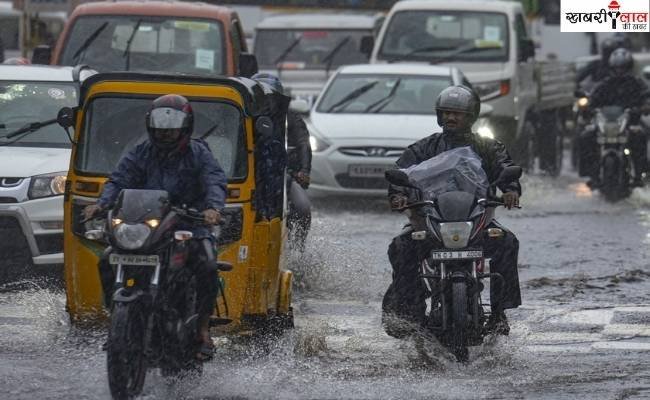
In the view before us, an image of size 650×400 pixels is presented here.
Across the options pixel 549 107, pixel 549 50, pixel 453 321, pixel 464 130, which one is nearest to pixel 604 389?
pixel 453 321

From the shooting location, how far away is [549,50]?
47.2m

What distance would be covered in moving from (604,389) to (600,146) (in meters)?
12.6

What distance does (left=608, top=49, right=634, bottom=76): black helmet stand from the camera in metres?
21.7

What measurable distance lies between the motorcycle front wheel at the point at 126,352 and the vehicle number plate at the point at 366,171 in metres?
11.1

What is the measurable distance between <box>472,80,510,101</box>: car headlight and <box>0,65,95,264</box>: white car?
395 inches

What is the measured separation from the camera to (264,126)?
414 inches

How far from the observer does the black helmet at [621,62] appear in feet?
71.1

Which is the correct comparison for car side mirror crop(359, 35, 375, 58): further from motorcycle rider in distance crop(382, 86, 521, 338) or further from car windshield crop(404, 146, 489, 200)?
car windshield crop(404, 146, 489, 200)

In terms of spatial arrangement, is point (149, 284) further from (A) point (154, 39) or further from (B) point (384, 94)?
(B) point (384, 94)

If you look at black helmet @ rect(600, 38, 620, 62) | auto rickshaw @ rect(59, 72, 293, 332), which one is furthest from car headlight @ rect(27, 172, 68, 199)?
black helmet @ rect(600, 38, 620, 62)

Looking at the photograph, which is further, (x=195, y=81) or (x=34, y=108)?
(x=34, y=108)

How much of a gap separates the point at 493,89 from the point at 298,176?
1051cm

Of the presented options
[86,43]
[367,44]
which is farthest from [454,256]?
[367,44]

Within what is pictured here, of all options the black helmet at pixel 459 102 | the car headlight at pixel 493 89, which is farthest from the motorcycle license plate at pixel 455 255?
the car headlight at pixel 493 89
